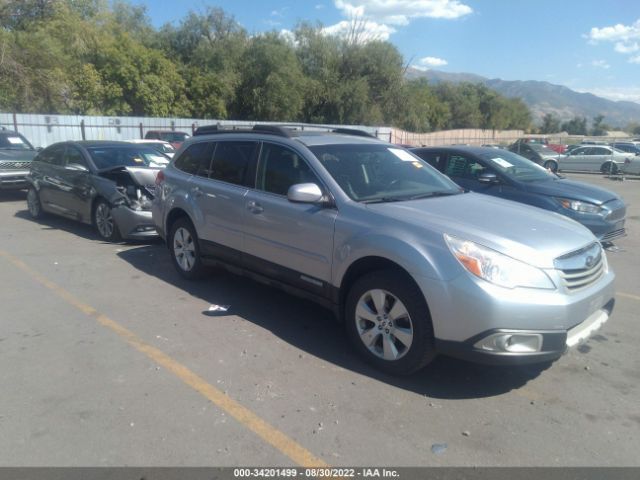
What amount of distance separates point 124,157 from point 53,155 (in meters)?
1.64

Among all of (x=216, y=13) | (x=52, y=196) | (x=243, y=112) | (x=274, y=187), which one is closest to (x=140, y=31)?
(x=216, y=13)

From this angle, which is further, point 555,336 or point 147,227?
point 147,227

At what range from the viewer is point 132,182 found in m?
8.12

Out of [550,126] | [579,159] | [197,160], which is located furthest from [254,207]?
[550,126]

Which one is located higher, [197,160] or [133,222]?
[197,160]

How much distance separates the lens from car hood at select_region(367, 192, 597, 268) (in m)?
3.61

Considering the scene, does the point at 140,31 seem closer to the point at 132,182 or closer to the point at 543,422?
the point at 132,182

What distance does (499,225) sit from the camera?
3.91 metres

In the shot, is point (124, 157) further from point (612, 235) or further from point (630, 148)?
point (630, 148)

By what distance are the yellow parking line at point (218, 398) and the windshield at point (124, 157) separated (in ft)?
12.6

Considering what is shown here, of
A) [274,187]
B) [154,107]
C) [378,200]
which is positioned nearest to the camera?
[378,200]

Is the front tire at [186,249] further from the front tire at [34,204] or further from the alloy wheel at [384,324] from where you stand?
the front tire at [34,204]

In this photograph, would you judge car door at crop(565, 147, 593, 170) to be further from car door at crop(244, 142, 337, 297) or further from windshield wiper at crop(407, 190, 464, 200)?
car door at crop(244, 142, 337, 297)

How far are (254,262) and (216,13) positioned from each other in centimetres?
4983
